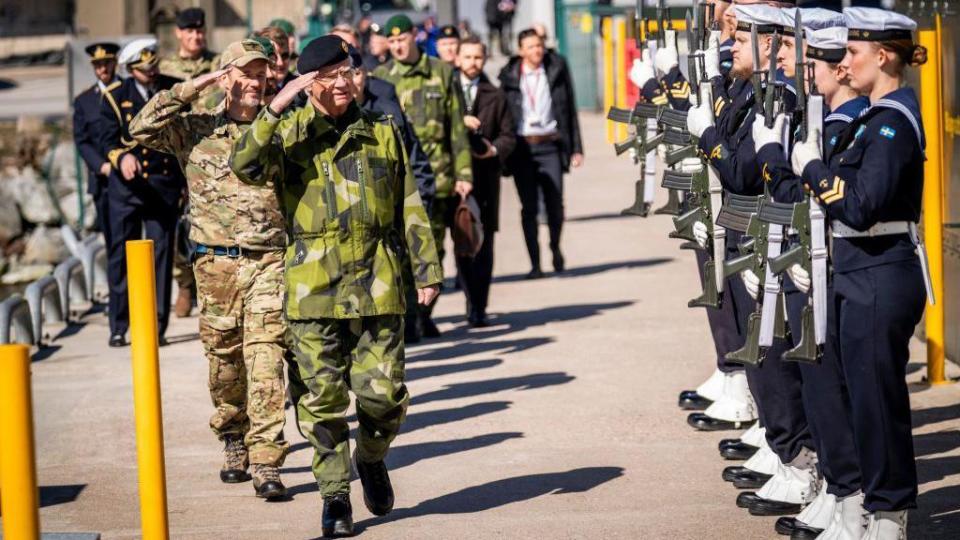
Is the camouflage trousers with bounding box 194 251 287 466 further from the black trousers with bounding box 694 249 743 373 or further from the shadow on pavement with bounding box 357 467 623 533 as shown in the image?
the black trousers with bounding box 694 249 743 373

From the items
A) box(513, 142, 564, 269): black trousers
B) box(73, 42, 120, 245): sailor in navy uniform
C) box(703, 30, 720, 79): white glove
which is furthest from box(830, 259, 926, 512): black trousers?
box(513, 142, 564, 269): black trousers

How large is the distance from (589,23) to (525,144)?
15167mm

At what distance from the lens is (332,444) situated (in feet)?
24.3

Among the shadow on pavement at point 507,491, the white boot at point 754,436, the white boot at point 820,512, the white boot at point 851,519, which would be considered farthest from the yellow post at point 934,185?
the white boot at point 851,519

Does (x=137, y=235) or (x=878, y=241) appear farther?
(x=137, y=235)

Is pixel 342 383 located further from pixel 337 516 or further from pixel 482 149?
pixel 482 149

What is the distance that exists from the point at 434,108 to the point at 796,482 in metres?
5.12

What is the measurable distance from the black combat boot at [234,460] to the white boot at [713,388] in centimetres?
264

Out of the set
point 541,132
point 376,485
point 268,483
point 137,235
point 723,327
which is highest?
point 541,132

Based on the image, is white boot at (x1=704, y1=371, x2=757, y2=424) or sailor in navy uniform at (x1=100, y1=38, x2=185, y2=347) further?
sailor in navy uniform at (x1=100, y1=38, x2=185, y2=347)

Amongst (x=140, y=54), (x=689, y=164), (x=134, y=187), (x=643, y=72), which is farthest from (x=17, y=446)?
(x=134, y=187)

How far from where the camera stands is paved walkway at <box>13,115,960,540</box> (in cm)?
766

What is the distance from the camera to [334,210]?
7.28 m

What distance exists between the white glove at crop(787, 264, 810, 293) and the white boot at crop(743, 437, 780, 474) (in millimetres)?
1538
